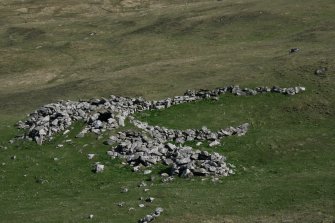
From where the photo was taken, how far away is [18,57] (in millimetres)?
108500

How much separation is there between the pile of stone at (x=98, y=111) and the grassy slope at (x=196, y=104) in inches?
68.2

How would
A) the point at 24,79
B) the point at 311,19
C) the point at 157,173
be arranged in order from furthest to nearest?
the point at 311,19 → the point at 24,79 → the point at 157,173

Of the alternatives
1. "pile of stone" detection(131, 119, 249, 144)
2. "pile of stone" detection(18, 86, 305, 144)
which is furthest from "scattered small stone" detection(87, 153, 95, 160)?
"pile of stone" detection(131, 119, 249, 144)

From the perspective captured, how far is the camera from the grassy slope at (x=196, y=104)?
3744 cm

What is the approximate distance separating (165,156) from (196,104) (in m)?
15.6

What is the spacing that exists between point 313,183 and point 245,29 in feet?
242

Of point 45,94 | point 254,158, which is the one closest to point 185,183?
point 254,158

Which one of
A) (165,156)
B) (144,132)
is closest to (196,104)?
(144,132)

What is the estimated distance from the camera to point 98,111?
57.4 metres

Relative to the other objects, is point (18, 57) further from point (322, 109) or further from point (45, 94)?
point (322, 109)

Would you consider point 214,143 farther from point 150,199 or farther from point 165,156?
point 150,199

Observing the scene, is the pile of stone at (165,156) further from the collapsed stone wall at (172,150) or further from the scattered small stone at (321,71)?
the scattered small stone at (321,71)

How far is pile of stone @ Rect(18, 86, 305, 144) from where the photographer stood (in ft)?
182

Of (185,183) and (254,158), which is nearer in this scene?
(185,183)
